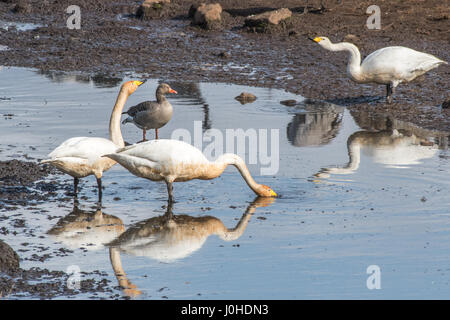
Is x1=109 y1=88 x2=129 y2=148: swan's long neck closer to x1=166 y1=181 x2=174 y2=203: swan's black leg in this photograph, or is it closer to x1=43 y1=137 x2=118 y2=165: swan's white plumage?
x1=43 y1=137 x2=118 y2=165: swan's white plumage

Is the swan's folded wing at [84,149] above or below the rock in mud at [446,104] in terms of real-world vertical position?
above

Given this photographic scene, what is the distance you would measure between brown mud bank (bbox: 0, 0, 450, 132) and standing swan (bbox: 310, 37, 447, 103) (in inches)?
20.1

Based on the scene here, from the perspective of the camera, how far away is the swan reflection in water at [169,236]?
804 centimetres

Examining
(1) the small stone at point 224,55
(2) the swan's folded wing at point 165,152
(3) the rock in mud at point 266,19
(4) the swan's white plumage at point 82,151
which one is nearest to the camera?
(2) the swan's folded wing at point 165,152

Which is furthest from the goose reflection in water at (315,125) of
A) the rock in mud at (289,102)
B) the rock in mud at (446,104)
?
the rock in mud at (446,104)

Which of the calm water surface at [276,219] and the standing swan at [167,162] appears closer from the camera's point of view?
the calm water surface at [276,219]

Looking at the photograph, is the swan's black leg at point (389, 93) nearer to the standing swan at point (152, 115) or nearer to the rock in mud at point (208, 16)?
the standing swan at point (152, 115)

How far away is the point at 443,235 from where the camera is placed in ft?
28.4

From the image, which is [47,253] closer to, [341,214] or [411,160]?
[341,214]

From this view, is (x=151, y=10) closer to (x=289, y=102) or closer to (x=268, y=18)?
(x=268, y=18)

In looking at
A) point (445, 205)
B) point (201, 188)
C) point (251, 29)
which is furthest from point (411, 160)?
point (251, 29)

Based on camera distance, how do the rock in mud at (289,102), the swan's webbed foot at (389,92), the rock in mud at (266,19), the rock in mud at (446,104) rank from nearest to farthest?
the rock in mud at (446,104) < the swan's webbed foot at (389,92) < the rock in mud at (289,102) < the rock in mud at (266,19)

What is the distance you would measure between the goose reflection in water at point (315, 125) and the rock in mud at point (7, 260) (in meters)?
6.30

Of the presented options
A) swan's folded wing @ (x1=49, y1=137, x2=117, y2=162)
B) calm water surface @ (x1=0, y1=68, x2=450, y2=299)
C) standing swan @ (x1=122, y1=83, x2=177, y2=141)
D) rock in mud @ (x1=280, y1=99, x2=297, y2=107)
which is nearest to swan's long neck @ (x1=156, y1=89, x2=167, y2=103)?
standing swan @ (x1=122, y1=83, x2=177, y2=141)
